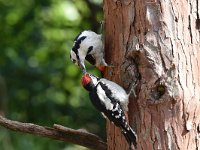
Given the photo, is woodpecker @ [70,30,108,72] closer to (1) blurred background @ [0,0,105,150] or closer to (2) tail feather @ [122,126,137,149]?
(2) tail feather @ [122,126,137,149]

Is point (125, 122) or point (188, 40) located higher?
point (188, 40)

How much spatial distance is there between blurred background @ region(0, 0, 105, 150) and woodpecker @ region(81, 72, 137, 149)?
125 centimetres

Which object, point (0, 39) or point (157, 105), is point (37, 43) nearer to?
point (0, 39)

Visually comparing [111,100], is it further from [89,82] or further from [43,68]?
[43,68]

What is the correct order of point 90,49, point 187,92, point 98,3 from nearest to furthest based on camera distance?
point 187,92, point 90,49, point 98,3

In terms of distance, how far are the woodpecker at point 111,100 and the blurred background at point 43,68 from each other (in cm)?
125

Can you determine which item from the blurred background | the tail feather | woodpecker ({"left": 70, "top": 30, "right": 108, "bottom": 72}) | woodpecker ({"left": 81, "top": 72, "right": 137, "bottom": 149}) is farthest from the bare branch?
the blurred background

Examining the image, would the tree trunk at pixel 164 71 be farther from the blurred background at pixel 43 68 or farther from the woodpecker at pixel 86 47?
the blurred background at pixel 43 68

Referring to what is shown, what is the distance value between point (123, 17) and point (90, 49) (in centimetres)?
45

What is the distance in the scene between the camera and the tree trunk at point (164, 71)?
333 cm

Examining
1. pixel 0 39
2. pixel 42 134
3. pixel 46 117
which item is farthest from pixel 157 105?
pixel 0 39

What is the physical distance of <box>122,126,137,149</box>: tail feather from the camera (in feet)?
11.0

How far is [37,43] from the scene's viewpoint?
5430 mm

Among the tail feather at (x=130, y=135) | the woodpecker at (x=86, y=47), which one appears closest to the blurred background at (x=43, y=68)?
the woodpecker at (x=86, y=47)
